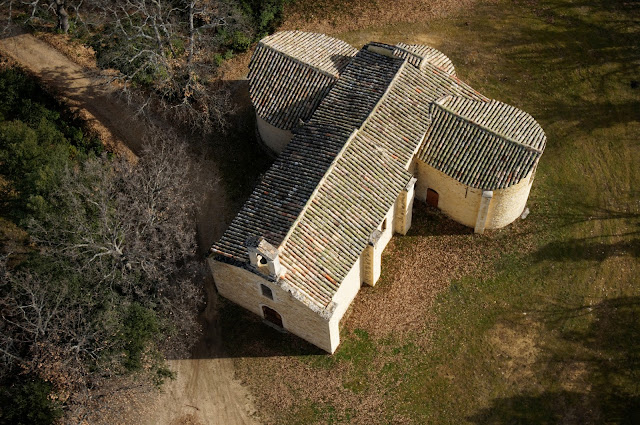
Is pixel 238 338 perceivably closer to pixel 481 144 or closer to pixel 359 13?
pixel 481 144

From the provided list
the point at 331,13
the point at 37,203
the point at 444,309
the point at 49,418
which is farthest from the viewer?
the point at 331,13

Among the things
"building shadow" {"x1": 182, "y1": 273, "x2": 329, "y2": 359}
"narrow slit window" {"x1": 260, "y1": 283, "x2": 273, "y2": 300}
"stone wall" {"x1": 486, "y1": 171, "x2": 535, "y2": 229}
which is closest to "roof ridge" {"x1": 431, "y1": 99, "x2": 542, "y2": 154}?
"stone wall" {"x1": 486, "y1": 171, "x2": 535, "y2": 229}

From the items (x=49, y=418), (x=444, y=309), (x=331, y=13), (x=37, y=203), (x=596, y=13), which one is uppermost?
(x=596, y=13)

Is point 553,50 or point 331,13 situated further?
point 331,13

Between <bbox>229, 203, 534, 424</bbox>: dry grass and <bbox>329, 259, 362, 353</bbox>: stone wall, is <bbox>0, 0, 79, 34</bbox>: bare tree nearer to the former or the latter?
<bbox>229, 203, 534, 424</bbox>: dry grass

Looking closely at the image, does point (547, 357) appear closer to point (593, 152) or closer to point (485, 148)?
point (485, 148)

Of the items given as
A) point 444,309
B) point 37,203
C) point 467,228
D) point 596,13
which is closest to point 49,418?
point 37,203

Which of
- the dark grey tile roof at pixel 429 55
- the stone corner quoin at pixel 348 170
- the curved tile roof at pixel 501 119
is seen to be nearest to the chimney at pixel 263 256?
the stone corner quoin at pixel 348 170
